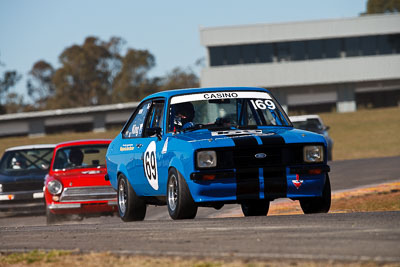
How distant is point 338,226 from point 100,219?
10.1 meters

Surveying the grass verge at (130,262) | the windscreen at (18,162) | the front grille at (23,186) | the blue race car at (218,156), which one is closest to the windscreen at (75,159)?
the front grille at (23,186)

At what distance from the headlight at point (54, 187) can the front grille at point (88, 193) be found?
0.11 metres

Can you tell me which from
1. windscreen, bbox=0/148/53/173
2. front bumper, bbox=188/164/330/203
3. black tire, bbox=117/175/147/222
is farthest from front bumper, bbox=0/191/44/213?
front bumper, bbox=188/164/330/203

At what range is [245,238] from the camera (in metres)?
7.68

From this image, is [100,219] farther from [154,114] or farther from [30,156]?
[154,114]

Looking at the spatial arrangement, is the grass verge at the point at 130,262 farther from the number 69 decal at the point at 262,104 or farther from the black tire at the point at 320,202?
the number 69 decal at the point at 262,104

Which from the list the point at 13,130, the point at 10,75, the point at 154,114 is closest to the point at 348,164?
the point at 154,114

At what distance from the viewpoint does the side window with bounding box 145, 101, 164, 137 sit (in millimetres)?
11648

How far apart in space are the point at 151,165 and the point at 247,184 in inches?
64.3

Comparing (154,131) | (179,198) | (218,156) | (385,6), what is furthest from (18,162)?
(385,6)

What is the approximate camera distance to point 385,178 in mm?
24625

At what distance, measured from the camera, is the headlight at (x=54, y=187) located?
1580cm

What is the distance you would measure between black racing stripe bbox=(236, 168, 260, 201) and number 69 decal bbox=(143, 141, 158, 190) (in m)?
1.42

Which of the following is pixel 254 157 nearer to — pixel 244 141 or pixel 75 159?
pixel 244 141
